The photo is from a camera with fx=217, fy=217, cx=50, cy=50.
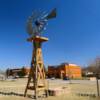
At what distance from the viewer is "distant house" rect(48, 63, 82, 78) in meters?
91.5

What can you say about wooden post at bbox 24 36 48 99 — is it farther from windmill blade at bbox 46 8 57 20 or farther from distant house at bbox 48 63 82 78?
distant house at bbox 48 63 82 78

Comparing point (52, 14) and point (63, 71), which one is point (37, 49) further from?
point (63, 71)

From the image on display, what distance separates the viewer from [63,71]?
91750mm

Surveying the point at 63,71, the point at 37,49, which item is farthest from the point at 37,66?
the point at 63,71

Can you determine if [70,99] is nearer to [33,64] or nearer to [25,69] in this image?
[33,64]

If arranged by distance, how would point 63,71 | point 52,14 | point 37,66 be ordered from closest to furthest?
point 37,66 → point 52,14 → point 63,71

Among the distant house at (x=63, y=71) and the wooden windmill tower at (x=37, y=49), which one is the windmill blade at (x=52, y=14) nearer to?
the wooden windmill tower at (x=37, y=49)

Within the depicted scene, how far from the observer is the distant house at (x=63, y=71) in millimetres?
91500

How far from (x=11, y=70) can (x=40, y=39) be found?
106 metres

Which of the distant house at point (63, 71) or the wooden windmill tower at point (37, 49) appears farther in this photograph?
the distant house at point (63, 71)

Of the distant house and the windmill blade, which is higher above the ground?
the windmill blade

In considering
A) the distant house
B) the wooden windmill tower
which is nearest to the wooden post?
the wooden windmill tower

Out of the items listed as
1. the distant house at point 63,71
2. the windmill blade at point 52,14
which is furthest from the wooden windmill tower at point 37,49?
the distant house at point 63,71

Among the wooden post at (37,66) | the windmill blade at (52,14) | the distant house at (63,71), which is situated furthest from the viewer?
the distant house at (63,71)
